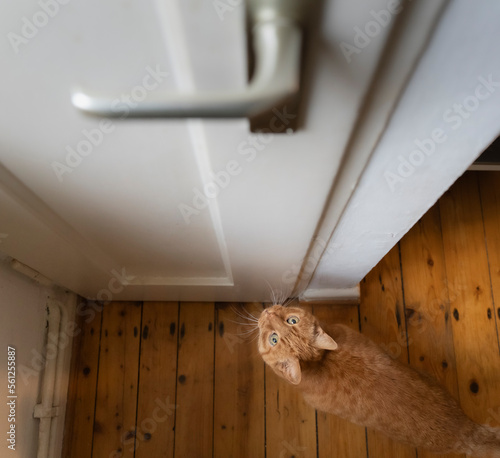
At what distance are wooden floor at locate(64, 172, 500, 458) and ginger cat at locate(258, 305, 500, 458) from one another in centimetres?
30

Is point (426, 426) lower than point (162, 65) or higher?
lower

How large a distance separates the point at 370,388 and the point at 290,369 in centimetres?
22

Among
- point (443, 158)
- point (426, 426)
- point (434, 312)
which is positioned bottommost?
point (426, 426)

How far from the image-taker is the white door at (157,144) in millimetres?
312

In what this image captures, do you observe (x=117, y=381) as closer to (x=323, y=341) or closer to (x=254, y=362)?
(x=254, y=362)

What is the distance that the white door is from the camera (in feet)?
1.02

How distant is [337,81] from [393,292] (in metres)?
1.30

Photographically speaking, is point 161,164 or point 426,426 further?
point 426,426

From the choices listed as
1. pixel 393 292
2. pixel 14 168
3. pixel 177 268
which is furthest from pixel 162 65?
pixel 393 292

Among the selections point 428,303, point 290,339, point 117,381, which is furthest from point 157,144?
point 428,303

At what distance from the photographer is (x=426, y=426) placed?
1.08m

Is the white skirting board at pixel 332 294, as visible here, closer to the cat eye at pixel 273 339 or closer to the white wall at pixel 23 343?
the cat eye at pixel 273 339

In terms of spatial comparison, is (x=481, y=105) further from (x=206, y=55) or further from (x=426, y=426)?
(x=426, y=426)

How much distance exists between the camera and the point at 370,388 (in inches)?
42.8
